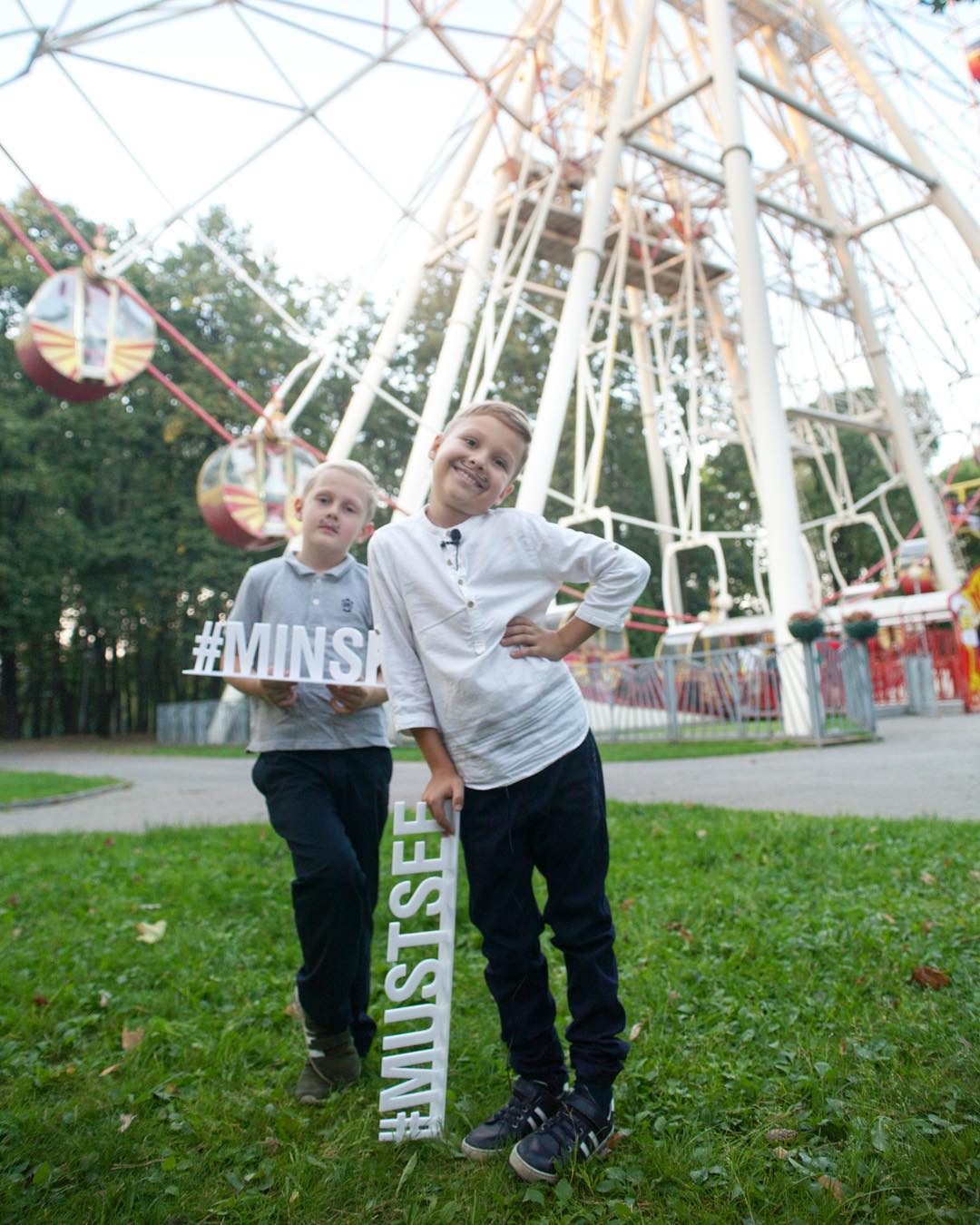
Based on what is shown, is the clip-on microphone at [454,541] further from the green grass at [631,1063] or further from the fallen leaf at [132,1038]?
the fallen leaf at [132,1038]

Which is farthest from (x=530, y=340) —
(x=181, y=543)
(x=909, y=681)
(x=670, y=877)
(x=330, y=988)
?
(x=330, y=988)

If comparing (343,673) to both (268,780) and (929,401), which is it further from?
(929,401)

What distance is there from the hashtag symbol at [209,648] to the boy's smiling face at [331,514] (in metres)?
0.33

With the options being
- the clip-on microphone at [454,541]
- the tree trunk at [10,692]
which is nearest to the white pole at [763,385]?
the clip-on microphone at [454,541]

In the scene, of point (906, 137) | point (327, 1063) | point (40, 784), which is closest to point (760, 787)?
point (327, 1063)

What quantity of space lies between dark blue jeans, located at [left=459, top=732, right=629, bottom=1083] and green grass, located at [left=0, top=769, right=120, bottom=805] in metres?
7.65

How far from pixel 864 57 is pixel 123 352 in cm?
1282

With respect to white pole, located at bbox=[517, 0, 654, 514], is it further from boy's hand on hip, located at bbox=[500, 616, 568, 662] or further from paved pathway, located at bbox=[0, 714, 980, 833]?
boy's hand on hip, located at bbox=[500, 616, 568, 662]

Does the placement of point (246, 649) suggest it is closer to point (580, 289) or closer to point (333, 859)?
point (333, 859)

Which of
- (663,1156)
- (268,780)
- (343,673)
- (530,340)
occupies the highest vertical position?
(530,340)

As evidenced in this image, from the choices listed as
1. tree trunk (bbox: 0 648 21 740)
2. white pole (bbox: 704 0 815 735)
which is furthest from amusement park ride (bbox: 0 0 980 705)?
tree trunk (bbox: 0 648 21 740)

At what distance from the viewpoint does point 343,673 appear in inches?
95.3

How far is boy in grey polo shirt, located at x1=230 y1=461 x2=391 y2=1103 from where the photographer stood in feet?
7.48

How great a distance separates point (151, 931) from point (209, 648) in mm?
1657
